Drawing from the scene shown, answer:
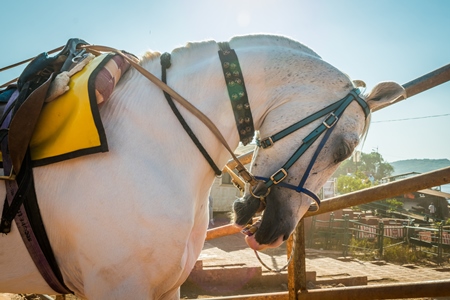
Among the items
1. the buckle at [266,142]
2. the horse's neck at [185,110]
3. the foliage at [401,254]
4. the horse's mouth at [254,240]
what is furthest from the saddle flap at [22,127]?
the foliage at [401,254]

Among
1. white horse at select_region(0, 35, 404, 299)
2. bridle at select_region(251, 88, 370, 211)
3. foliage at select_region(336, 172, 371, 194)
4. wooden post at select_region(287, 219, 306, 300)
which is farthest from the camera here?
foliage at select_region(336, 172, 371, 194)

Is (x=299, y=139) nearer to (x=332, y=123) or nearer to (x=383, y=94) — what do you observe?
(x=332, y=123)

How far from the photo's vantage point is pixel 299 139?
1.78 metres

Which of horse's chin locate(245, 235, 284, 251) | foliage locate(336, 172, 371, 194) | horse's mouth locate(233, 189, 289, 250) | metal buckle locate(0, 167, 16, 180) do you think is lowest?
horse's chin locate(245, 235, 284, 251)

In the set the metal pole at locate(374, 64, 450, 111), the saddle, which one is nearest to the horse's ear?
the metal pole at locate(374, 64, 450, 111)

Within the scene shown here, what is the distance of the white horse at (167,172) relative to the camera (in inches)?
56.7

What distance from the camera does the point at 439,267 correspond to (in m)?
12.1

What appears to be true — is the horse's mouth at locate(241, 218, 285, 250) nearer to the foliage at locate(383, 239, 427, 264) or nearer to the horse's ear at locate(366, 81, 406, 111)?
the horse's ear at locate(366, 81, 406, 111)

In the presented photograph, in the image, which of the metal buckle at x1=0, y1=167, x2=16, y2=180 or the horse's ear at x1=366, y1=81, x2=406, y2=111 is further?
the horse's ear at x1=366, y1=81, x2=406, y2=111

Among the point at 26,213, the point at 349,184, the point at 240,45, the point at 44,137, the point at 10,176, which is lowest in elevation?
the point at 26,213

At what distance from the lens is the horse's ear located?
186cm

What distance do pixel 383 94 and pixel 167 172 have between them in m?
1.36

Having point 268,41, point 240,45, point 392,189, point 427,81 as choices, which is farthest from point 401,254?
point 240,45

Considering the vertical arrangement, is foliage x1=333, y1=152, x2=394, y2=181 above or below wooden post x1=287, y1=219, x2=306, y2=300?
above
